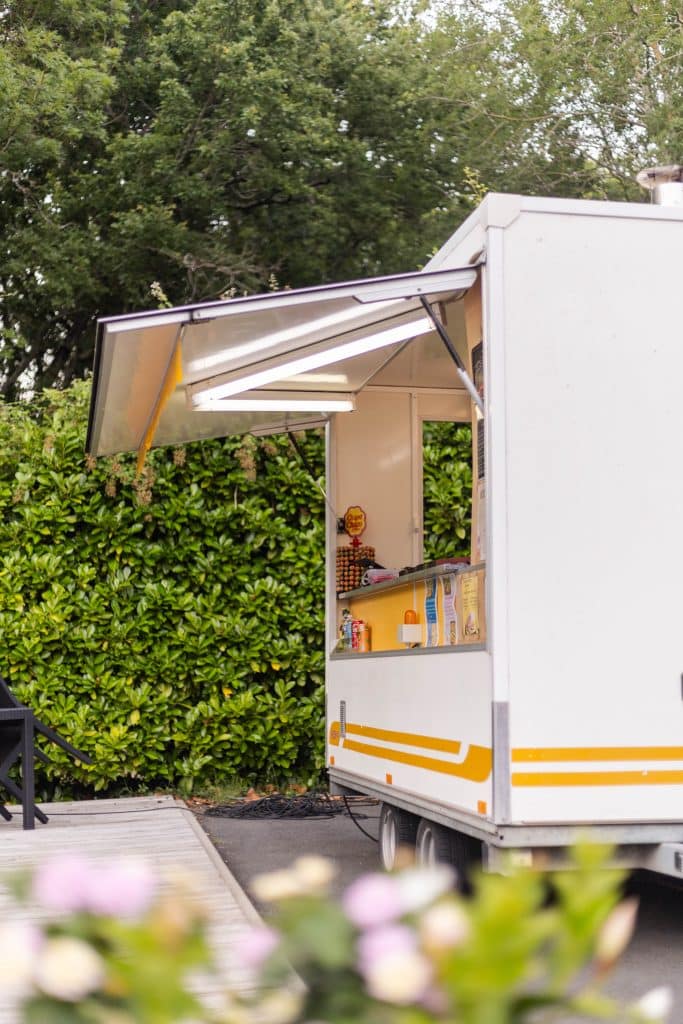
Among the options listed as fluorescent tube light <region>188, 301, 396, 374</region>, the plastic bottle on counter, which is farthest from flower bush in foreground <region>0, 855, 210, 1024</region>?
the plastic bottle on counter

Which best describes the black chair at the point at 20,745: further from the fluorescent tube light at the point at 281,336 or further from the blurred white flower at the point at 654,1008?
the blurred white flower at the point at 654,1008

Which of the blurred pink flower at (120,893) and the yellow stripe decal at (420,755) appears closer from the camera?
the blurred pink flower at (120,893)

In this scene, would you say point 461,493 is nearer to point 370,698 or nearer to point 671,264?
point 370,698

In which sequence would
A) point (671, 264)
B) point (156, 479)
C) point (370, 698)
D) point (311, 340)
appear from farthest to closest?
point (156, 479), point (370, 698), point (311, 340), point (671, 264)

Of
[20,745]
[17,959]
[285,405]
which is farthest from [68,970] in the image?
[20,745]

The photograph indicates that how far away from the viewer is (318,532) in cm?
855

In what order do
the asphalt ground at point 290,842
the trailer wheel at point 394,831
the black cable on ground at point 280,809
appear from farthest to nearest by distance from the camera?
the black cable on ground at point 280,809 < the asphalt ground at point 290,842 < the trailer wheel at point 394,831

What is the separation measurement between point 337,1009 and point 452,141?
1656cm

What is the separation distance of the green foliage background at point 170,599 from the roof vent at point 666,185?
3.52 meters

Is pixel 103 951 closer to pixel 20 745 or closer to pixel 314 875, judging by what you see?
pixel 314 875

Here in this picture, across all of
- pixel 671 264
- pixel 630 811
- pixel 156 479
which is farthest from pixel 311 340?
pixel 156 479

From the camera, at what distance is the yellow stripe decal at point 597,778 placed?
4195 millimetres

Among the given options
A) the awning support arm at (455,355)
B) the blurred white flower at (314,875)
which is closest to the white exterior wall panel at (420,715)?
the awning support arm at (455,355)

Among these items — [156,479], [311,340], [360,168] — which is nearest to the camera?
[311,340]
